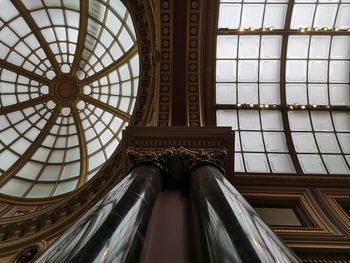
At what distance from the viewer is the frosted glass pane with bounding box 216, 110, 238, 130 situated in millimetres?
12188

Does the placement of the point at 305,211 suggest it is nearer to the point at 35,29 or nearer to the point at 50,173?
the point at 50,173

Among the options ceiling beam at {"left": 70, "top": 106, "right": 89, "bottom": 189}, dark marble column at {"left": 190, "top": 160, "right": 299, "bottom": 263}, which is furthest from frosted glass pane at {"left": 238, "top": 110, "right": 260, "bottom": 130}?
ceiling beam at {"left": 70, "top": 106, "right": 89, "bottom": 189}

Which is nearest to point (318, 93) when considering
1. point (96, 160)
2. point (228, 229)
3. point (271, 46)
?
point (271, 46)

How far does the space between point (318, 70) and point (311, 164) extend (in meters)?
3.45

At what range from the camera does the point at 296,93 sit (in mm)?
12641

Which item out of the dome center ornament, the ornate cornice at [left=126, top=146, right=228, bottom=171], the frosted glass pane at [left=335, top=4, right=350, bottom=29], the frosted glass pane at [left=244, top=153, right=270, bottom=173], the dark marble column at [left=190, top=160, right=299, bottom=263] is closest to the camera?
the dark marble column at [left=190, top=160, right=299, bottom=263]

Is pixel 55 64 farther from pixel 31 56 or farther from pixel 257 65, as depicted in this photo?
pixel 257 65

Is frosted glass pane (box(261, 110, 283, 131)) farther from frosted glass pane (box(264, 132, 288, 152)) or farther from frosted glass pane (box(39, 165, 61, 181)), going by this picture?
frosted glass pane (box(39, 165, 61, 181))

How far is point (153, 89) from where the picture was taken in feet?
37.9

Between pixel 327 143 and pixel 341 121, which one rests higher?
pixel 341 121

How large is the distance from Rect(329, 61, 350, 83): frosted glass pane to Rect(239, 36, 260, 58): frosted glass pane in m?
2.70

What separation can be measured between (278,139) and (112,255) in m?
9.86

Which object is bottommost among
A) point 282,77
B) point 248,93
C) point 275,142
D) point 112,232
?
point 112,232

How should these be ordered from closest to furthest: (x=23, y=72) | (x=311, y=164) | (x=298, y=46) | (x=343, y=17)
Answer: (x=311, y=164), (x=343, y=17), (x=298, y=46), (x=23, y=72)
